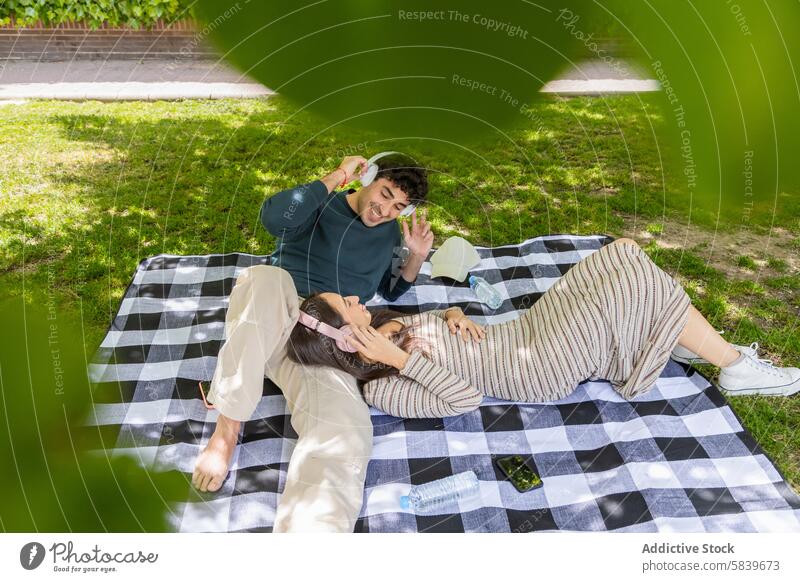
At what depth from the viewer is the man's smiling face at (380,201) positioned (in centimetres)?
261

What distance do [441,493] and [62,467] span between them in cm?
146

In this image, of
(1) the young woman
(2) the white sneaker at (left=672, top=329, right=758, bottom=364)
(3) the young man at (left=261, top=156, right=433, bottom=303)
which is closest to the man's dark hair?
(3) the young man at (left=261, top=156, right=433, bottom=303)

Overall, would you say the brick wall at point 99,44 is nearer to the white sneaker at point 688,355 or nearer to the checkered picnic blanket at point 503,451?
the checkered picnic blanket at point 503,451

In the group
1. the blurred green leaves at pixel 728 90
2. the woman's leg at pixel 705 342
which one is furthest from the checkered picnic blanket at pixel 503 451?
the blurred green leaves at pixel 728 90

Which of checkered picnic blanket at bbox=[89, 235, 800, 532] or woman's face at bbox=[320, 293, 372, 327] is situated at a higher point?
woman's face at bbox=[320, 293, 372, 327]

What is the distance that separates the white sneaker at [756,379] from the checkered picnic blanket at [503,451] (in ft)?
0.37

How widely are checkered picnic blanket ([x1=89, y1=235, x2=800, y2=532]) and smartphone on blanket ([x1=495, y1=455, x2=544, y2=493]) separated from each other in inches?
1.2

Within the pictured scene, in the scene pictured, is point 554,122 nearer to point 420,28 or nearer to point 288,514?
point 420,28

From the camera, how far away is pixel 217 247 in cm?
363

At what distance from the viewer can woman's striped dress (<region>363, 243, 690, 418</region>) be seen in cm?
237

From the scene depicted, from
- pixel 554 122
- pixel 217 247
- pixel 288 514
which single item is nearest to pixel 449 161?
pixel 554 122

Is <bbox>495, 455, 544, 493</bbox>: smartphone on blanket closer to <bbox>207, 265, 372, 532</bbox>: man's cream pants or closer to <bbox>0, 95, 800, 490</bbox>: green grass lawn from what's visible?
<bbox>207, 265, 372, 532</bbox>: man's cream pants
